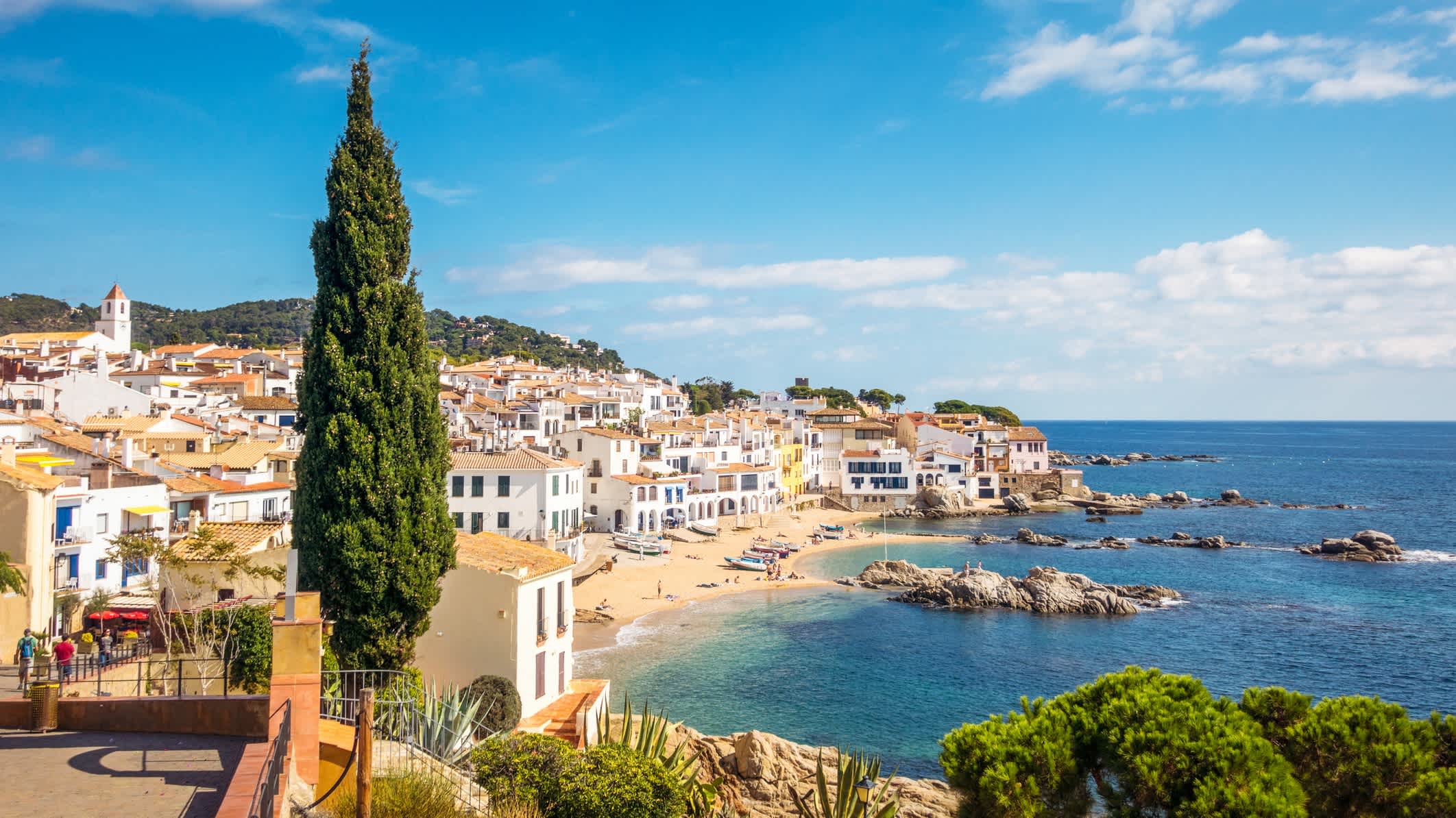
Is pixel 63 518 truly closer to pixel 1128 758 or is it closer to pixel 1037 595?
pixel 1128 758

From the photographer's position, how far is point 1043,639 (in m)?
44.9

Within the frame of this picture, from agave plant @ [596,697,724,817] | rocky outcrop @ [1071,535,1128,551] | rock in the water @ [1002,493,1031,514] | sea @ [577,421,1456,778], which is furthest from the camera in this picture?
rock in the water @ [1002,493,1031,514]

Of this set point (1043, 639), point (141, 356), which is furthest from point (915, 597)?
point (141, 356)

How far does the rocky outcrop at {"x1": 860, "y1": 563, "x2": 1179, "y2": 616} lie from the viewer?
50.6 meters

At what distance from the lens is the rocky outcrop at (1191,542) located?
74875 millimetres

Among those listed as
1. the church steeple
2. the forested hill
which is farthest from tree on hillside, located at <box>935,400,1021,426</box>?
the church steeple

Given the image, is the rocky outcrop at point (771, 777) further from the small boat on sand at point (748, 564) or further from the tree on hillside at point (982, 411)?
the tree on hillside at point (982, 411)

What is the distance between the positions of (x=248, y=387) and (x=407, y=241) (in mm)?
65024

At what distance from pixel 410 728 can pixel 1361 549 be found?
7772cm

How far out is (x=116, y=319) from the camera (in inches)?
3863

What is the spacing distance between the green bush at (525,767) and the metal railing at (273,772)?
12.9 feet

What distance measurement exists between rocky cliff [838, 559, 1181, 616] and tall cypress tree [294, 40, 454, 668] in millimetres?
38534

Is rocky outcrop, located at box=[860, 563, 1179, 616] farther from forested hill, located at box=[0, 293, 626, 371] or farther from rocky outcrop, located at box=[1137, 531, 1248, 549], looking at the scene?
forested hill, located at box=[0, 293, 626, 371]

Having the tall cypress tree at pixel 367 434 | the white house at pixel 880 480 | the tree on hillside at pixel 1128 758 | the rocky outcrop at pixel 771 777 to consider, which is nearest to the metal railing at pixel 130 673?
the tall cypress tree at pixel 367 434
